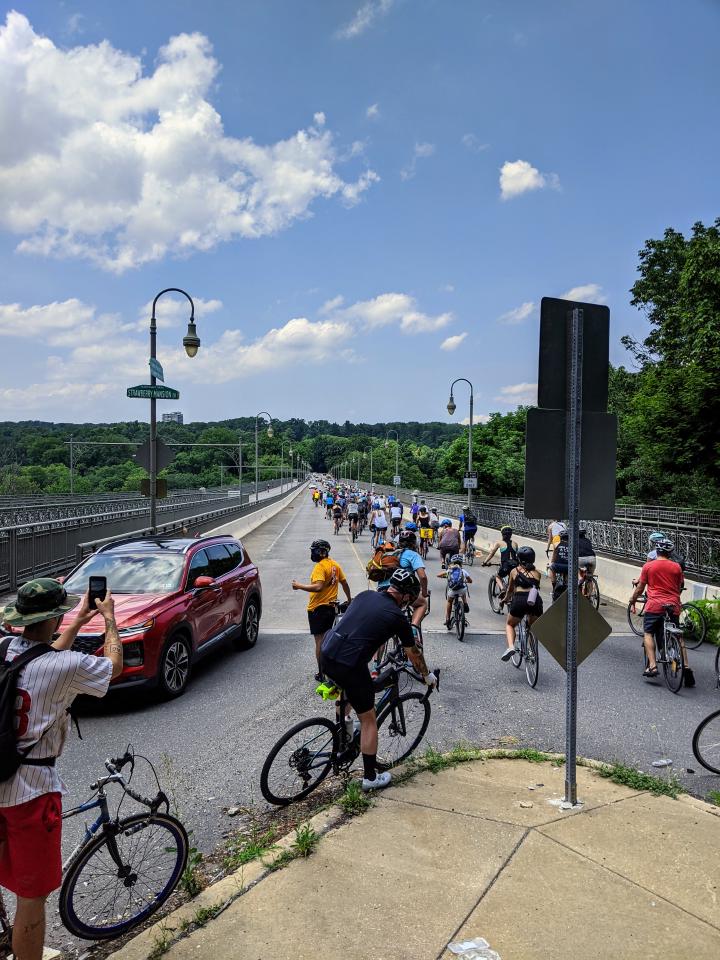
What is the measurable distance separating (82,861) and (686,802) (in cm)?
411

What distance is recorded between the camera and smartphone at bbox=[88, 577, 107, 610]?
125 inches

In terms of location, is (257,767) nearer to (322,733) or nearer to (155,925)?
(322,733)

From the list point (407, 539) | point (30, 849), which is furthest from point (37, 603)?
point (407, 539)

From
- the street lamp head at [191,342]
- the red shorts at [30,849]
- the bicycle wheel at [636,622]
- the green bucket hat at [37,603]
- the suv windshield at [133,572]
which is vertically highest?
the street lamp head at [191,342]

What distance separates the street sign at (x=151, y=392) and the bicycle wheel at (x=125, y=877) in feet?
43.4

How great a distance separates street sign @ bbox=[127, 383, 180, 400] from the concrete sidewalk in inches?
503

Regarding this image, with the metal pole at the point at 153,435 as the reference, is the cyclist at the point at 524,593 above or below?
below

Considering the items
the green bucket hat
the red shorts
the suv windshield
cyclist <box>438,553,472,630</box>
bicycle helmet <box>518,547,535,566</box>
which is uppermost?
the green bucket hat

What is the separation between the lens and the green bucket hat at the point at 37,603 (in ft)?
9.59

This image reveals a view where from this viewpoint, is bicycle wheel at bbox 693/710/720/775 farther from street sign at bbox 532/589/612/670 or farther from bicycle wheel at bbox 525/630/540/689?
bicycle wheel at bbox 525/630/540/689

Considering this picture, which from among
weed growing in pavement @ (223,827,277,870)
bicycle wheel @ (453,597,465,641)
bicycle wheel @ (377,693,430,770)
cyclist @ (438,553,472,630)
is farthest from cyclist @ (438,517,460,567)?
weed growing in pavement @ (223,827,277,870)

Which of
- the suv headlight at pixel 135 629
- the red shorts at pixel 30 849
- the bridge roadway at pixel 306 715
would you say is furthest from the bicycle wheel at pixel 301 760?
the suv headlight at pixel 135 629

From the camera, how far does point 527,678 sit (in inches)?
336

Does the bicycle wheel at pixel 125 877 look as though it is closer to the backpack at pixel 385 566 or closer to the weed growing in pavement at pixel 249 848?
the weed growing in pavement at pixel 249 848
